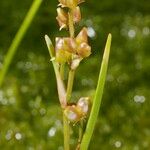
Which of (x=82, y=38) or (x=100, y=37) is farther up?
(x=82, y=38)

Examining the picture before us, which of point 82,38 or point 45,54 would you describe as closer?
point 82,38

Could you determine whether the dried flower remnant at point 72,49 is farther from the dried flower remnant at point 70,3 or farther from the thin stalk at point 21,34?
the thin stalk at point 21,34

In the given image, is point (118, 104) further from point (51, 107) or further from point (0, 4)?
point (0, 4)

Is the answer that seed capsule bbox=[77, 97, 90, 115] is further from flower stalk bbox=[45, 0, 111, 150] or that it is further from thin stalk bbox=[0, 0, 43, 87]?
thin stalk bbox=[0, 0, 43, 87]

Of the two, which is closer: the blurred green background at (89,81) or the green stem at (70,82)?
the green stem at (70,82)

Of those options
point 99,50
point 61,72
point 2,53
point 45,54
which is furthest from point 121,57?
point 61,72

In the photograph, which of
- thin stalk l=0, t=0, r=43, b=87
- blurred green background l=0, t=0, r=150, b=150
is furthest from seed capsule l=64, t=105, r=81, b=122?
blurred green background l=0, t=0, r=150, b=150

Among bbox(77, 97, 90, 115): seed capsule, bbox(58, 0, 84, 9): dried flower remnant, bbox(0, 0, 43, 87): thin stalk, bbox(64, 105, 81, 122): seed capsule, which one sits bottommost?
bbox(0, 0, 43, 87): thin stalk

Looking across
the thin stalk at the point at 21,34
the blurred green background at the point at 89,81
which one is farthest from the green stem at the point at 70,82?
the blurred green background at the point at 89,81

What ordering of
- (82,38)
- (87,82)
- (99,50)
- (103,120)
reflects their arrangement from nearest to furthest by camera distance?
(82,38) → (103,120) → (87,82) → (99,50)
